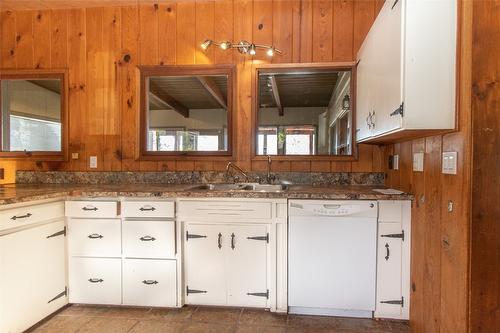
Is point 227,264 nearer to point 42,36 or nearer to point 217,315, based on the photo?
point 217,315

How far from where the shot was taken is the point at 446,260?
150 cm

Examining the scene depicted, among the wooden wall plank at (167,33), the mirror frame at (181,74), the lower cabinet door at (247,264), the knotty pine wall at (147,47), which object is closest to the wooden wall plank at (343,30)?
the knotty pine wall at (147,47)

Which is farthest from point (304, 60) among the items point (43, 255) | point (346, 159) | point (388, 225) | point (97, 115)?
point (43, 255)

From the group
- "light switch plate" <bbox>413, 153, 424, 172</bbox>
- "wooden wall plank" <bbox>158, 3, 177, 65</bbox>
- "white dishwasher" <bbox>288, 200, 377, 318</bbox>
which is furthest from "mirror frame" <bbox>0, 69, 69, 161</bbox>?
"light switch plate" <bbox>413, 153, 424, 172</bbox>

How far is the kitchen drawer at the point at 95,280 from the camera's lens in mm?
2117

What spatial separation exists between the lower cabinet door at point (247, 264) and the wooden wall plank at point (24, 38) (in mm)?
2505

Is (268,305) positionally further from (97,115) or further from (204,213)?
(97,115)

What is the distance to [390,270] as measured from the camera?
6.45ft

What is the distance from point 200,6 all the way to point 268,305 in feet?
8.28

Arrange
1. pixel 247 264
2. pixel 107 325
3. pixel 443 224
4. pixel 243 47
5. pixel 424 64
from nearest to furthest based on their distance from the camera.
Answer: pixel 424 64
pixel 443 224
pixel 107 325
pixel 247 264
pixel 243 47

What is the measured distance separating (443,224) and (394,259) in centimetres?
53

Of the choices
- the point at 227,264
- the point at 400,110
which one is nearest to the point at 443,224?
the point at 400,110

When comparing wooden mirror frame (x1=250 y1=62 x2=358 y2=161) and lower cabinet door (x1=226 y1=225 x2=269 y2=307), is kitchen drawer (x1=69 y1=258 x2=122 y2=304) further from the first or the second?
wooden mirror frame (x1=250 y1=62 x2=358 y2=161)

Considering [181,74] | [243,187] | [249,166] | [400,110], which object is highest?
[181,74]
